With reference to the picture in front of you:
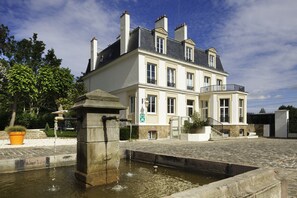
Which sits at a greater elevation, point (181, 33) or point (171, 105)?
point (181, 33)

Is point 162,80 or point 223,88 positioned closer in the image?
point 162,80

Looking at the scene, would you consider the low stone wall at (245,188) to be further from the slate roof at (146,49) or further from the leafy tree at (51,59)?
the leafy tree at (51,59)

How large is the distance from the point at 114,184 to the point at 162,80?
1944 cm

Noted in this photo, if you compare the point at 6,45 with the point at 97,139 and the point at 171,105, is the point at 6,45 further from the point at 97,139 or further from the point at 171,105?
the point at 97,139

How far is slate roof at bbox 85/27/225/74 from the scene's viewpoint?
75.8 ft

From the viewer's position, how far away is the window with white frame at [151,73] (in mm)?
23328

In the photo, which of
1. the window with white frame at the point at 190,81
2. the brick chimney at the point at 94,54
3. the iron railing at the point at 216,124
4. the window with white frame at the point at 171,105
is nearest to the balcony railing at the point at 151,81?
the window with white frame at the point at 171,105

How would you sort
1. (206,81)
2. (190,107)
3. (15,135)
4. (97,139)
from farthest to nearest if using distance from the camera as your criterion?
(206,81), (190,107), (15,135), (97,139)

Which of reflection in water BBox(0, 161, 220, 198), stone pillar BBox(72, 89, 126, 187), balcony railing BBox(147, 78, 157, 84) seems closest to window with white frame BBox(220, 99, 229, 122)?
balcony railing BBox(147, 78, 157, 84)

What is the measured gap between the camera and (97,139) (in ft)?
16.6

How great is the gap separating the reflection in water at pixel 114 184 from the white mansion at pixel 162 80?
15549 millimetres

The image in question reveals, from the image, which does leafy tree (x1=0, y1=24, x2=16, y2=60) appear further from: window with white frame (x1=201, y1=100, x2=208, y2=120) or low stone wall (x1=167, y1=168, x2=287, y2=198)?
low stone wall (x1=167, y1=168, x2=287, y2=198)

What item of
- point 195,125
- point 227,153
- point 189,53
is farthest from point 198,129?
point 227,153

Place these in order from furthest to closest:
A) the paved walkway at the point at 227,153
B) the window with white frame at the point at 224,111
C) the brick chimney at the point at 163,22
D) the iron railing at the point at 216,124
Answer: the window with white frame at the point at 224,111, the brick chimney at the point at 163,22, the iron railing at the point at 216,124, the paved walkway at the point at 227,153
